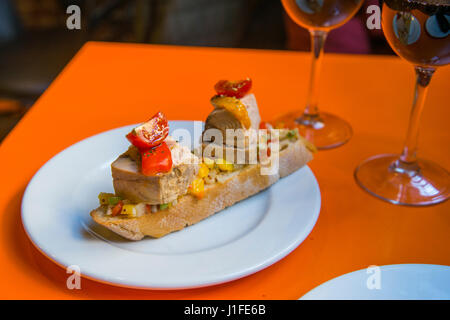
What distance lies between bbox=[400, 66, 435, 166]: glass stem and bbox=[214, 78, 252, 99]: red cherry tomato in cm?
53

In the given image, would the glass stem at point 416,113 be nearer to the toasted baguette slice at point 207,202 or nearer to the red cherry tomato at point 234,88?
the toasted baguette slice at point 207,202

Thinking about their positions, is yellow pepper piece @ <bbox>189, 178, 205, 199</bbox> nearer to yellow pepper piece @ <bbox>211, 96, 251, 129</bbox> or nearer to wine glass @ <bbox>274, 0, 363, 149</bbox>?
yellow pepper piece @ <bbox>211, 96, 251, 129</bbox>

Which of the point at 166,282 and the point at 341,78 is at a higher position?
the point at 341,78

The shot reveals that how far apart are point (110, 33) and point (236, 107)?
410cm

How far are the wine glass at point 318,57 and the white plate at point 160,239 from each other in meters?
0.37

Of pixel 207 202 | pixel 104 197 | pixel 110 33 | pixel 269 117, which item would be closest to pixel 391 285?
pixel 207 202

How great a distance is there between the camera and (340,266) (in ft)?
4.18

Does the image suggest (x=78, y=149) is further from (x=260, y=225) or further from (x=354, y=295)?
(x=354, y=295)

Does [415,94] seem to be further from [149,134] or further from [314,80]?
[149,134]

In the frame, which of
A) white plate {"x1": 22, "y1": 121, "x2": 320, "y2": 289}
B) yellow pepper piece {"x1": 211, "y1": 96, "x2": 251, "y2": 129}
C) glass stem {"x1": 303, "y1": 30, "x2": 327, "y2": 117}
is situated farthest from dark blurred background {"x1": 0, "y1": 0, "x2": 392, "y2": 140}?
yellow pepper piece {"x1": 211, "y1": 96, "x2": 251, "y2": 129}

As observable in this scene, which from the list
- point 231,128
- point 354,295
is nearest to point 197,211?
point 231,128

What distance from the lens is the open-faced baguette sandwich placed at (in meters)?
1.27

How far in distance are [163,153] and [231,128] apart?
1.01 ft

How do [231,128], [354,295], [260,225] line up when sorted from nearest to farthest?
[354,295]
[260,225]
[231,128]
